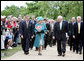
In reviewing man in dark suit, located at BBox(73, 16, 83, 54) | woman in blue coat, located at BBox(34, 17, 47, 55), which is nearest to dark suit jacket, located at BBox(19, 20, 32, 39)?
woman in blue coat, located at BBox(34, 17, 47, 55)

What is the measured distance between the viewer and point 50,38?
25141 millimetres

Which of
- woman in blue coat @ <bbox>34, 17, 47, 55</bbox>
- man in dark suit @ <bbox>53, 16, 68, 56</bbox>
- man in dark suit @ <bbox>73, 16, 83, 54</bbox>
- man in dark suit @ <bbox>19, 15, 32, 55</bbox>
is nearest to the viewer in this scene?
man in dark suit @ <bbox>53, 16, 68, 56</bbox>

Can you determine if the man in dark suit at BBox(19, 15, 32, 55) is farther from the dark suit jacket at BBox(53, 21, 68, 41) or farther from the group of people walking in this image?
the dark suit jacket at BBox(53, 21, 68, 41)

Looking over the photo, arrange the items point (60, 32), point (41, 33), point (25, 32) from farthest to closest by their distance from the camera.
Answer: point (25, 32)
point (41, 33)
point (60, 32)

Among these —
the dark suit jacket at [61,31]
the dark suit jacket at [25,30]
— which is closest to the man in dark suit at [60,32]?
the dark suit jacket at [61,31]

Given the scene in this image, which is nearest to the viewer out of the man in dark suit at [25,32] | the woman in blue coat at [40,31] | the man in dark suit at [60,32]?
the man in dark suit at [60,32]

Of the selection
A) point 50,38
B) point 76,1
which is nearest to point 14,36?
point 50,38

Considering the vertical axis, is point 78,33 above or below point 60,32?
below

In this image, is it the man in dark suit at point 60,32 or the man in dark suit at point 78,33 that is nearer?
the man in dark suit at point 60,32

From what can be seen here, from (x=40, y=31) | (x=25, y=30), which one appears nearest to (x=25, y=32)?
(x=25, y=30)

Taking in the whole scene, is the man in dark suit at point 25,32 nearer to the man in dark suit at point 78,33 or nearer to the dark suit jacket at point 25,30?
the dark suit jacket at point 25,30

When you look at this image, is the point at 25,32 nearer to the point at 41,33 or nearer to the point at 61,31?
the point at 41,33

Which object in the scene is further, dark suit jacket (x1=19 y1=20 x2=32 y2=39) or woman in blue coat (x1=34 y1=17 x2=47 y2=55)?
dark suit jacket (x1=19 y1=20 x2=32 y2=39)

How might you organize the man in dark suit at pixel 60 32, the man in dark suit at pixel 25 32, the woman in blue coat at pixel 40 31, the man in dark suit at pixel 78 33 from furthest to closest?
the man in dark suit at pixel 78 33, the man in dark suit at pixel 25 32, the woman in blue coat at pixel 40 31, the man in dark suit at pixel 60 32
